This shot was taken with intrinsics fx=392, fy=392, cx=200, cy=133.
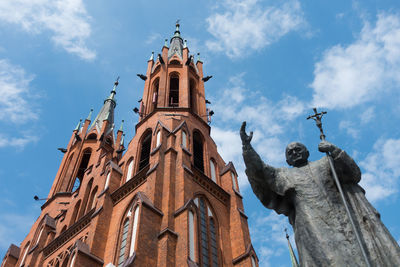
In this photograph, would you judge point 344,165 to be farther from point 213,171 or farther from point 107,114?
point 107,114

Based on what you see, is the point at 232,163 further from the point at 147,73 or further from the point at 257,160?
the point at 257,160

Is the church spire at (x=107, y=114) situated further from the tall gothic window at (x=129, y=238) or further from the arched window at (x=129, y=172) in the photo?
the tall gothic window at (x=129, y=238)

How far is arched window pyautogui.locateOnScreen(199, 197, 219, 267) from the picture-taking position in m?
16.4

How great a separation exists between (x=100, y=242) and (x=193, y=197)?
466 cm

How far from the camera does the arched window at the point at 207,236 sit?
16406mm

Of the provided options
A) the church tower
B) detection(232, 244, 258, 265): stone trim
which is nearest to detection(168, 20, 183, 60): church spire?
the church tower

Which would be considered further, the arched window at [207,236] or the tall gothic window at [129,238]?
the arched window at [207,236]

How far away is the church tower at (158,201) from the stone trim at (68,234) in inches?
2.2

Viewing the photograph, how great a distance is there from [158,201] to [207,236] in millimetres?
2802

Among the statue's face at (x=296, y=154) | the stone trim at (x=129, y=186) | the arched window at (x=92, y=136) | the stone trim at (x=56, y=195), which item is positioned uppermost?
the arched window at (x=92, y=136)

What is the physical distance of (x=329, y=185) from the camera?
4234 millimetres

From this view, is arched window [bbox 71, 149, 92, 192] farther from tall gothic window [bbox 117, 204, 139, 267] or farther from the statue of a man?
the statue of a man

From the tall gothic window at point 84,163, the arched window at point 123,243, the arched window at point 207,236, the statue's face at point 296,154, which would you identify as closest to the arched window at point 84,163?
the tall gothic window at point 84,163

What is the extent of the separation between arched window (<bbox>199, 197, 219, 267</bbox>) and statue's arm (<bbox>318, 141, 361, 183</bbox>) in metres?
12.4
